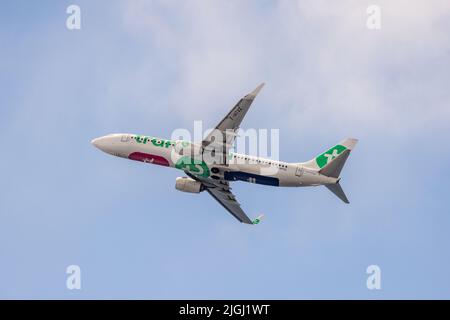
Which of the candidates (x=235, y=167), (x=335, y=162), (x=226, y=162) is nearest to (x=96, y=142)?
(x=226, y=162)

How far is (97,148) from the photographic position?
333 feet

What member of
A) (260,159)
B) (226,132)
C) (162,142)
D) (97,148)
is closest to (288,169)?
(260,159)

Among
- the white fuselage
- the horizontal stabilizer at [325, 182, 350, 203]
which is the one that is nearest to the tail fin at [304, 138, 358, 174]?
the white fuselage

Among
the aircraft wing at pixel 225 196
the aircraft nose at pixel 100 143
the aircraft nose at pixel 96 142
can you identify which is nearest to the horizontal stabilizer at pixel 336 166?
the aircraft wing at pixel 225 196

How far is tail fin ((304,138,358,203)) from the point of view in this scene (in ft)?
294

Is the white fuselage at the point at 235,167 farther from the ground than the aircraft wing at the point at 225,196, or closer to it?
farther from the ground

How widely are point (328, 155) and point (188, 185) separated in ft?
59.5

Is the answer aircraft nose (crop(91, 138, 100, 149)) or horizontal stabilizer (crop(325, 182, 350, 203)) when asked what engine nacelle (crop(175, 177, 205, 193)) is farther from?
horizontal stabilizer (crop(325, 182, 350, 203))

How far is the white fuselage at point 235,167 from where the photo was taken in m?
92.0

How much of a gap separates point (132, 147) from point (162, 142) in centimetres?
433

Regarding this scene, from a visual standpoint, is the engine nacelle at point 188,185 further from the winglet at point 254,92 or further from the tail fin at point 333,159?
the winglet at point 254,92

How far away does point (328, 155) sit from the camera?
306ft

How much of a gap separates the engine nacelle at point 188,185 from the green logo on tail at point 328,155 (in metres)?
15.7

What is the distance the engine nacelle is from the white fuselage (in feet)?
13.1
